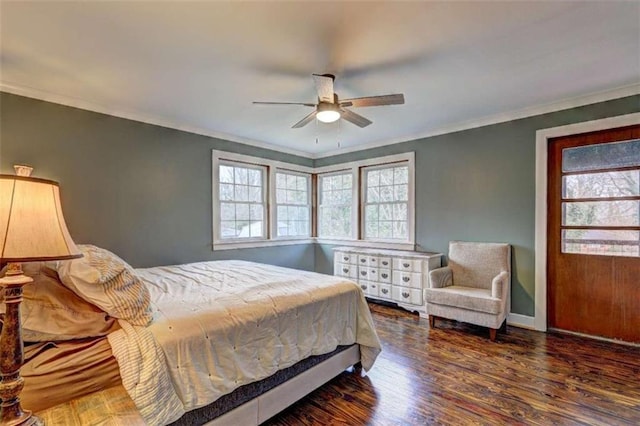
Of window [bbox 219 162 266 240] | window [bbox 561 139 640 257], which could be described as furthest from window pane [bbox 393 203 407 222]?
window [bbox 219 162 266 240]

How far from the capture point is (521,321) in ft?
12.1

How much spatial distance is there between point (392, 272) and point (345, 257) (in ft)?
2.87

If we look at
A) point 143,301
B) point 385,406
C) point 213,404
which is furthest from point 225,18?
point 385,406

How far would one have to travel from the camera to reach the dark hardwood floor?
204 centimetres

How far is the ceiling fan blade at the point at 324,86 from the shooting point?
2.37m

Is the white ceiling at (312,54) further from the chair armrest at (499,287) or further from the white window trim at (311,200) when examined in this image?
the chair armrest at (499,287)

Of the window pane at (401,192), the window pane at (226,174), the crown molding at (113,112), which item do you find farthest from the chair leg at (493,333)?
the crown molding at (113,112)

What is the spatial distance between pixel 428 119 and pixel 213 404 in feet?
12.3

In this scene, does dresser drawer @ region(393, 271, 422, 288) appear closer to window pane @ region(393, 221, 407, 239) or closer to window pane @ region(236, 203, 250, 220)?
window pane @ region(393, 221, 407, 239)

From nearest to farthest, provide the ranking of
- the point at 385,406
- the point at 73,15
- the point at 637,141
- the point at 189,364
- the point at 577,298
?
the point at 189,364
the point at 73,15
the point at 385,406
the point at 637,141
the point at 577,298

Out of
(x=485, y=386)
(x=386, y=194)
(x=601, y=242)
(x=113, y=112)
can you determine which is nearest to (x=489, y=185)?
(x=601, y=242)

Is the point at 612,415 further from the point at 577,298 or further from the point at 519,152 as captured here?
the point at 519,152

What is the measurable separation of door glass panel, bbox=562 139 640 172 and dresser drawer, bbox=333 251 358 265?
111 inches

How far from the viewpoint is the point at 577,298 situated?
3.41m
